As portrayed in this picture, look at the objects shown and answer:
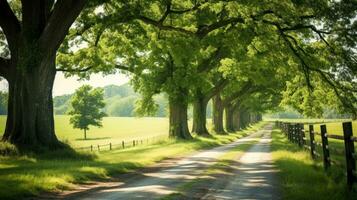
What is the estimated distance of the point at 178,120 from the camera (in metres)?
43.5

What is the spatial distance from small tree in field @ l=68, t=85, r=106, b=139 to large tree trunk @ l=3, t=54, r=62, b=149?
69157 millimetres

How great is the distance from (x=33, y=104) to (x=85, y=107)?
236 ft

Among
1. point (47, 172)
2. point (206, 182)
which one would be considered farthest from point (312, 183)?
point (47, 172)

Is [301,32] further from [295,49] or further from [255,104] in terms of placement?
[255,104]

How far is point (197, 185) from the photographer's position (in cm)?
1341

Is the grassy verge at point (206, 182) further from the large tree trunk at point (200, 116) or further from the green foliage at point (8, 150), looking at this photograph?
the large tree trunk at point (200, 116)

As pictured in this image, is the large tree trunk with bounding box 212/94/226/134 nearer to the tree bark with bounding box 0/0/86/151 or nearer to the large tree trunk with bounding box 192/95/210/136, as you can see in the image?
the large tree trunk with bounding box 192/95/210/136

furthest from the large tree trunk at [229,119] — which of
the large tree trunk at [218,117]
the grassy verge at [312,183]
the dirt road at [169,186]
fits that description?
the grassy verge at [312,183]

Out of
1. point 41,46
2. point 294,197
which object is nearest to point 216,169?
point 294,197

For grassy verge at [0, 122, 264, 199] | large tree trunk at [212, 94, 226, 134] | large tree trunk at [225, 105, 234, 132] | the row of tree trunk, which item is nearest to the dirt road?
grassy verge at [0, 122, 264, 199]

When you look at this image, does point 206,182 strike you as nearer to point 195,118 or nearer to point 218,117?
point 195,118

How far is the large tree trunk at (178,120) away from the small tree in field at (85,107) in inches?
1954

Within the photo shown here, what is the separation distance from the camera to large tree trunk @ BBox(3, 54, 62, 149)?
20.1 metres

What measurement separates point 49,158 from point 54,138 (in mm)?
2025
